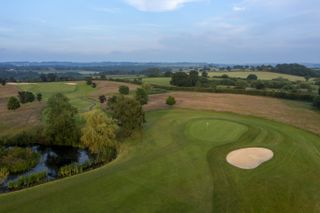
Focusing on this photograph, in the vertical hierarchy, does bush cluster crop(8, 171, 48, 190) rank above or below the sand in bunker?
below

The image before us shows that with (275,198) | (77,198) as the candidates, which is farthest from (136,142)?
(275,198)

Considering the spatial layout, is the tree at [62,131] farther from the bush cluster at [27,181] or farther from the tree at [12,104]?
the tree at [12,104]

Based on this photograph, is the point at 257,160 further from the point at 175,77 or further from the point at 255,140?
the point at 175,77

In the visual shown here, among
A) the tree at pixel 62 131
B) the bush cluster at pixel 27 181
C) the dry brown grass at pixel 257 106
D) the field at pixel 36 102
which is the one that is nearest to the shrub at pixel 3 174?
the bush cluster at pixel 27 181

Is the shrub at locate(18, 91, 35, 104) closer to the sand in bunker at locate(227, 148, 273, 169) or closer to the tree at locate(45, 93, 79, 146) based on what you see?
the tree at locate(45, 93, 79, 146)

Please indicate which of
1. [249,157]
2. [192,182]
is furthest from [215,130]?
[192,182]

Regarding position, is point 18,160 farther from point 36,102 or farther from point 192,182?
point 36,102

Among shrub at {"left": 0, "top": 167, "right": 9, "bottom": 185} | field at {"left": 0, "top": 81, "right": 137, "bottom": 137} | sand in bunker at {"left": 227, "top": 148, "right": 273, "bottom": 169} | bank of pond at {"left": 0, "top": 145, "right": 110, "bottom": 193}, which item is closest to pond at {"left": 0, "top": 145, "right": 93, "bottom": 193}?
bank of pond at {"left": 0, "top": 145, "right": 110, "bottom": 193}
